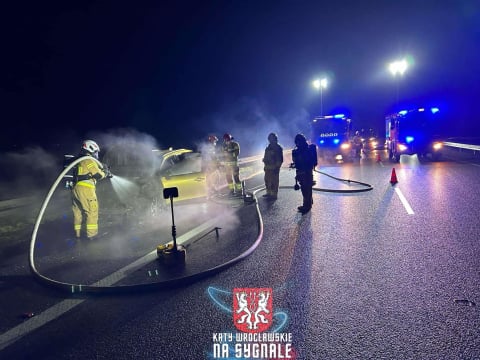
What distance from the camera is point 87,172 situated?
20.9 ft

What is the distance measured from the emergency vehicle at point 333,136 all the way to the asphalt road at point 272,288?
15029 millimetres

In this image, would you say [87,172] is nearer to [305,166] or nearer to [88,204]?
[88,204]

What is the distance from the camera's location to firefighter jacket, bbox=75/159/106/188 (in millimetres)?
6348

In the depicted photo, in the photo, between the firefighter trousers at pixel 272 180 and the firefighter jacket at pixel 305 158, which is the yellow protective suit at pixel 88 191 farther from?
the firefighter trousers at pixel 272 180

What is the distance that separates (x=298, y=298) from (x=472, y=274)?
2183 mm

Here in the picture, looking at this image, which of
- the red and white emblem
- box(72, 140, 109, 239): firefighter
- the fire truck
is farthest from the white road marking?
the fire truck

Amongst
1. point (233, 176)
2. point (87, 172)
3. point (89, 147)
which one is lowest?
point (233, 176)

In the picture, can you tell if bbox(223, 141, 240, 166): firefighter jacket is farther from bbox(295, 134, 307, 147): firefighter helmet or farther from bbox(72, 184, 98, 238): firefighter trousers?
bbox(72, 184, 98, 238): firefighter trousers

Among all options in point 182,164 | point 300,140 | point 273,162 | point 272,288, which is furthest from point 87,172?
point 273,162

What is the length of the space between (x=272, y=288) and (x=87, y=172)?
13.3 ft

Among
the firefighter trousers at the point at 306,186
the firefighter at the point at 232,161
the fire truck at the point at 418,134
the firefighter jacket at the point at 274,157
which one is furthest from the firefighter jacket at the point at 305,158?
the fire truck at the point at 418,134

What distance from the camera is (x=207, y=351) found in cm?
298

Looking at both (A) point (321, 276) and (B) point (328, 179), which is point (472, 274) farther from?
(B) point (328, 179)

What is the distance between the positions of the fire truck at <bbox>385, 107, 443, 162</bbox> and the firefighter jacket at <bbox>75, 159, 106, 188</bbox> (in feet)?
57.2
